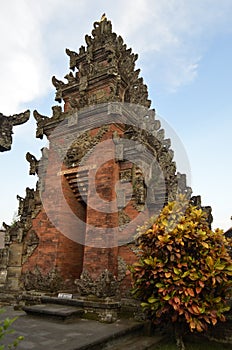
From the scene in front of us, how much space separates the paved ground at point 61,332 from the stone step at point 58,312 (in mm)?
125

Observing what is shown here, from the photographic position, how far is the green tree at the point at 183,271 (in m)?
5.25

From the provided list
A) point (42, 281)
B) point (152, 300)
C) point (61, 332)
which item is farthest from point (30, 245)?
point (152, 300)

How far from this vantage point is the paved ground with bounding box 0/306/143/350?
15.5 ft

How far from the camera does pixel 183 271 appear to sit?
5.50 m

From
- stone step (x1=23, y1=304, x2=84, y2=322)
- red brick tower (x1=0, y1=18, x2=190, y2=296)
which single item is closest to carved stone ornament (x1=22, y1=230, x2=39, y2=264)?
red brick tower (x1=0, y1=18, x2=190, y2=296)

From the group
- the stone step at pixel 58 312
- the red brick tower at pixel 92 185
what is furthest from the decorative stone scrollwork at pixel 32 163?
the stone step at pixel 58 312

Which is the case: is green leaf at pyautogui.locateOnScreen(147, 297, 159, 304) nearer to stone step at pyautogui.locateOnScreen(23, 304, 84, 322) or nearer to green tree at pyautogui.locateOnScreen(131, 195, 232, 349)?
green tree at pyautogui.locateOnScreen(131, 195, 232, 349)

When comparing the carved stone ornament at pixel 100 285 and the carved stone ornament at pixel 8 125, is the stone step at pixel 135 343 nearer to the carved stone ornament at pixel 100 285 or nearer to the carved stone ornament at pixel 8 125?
the carved stone ornament at pixel 100 285

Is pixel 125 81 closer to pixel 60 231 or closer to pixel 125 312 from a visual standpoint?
pixel 60 231

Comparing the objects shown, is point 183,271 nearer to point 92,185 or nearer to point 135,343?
point 135,343

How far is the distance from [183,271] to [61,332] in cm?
270

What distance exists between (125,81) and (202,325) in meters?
8.16

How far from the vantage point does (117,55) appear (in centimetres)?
1049

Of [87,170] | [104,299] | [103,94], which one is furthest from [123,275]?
[103,94]
